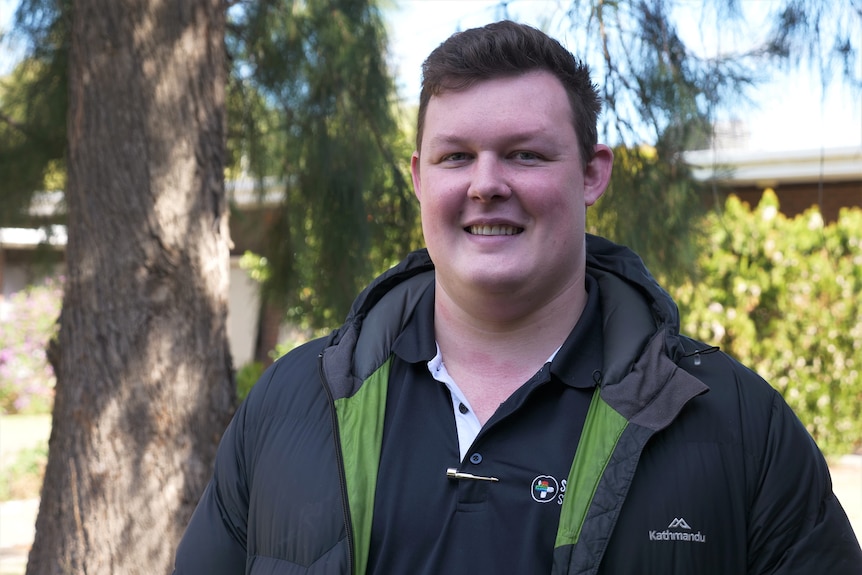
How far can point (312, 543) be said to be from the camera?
1.77 meters

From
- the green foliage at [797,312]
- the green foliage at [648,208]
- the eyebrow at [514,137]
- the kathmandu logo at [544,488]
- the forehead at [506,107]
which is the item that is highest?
the forehead at [506,107]

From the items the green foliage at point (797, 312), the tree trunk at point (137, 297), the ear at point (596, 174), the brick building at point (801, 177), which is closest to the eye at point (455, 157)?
the ear at point (596, 174)

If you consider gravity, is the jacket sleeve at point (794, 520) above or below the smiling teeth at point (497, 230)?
below

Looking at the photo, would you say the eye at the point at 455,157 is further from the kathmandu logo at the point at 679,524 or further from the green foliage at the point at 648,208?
the green foliage at the point at 648,208

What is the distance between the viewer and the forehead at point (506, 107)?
73.0 inches

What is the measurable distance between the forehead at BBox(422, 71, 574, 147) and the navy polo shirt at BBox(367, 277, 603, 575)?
40 cm

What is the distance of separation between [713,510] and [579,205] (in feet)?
2.00

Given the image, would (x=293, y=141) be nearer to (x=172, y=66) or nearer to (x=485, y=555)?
(x=172, y=66)

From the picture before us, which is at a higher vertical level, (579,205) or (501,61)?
(501,61)

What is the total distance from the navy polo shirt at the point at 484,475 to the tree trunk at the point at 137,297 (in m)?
1.86

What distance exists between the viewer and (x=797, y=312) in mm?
7914

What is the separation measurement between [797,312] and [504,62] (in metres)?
6.63

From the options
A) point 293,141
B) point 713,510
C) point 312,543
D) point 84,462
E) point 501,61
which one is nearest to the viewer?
point 713,510

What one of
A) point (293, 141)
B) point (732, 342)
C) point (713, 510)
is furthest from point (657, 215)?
point (732, 342)
